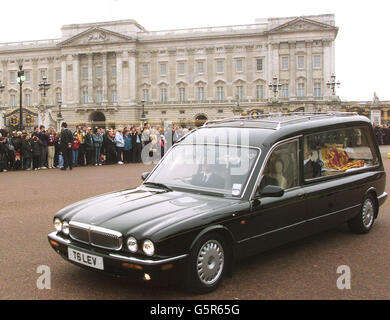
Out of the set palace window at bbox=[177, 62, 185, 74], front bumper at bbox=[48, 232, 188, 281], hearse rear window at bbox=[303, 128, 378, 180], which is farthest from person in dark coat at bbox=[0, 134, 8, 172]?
palace window at bbox=[177, 62, 185, 74]

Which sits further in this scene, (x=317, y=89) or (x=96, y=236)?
(x=317, y=89)

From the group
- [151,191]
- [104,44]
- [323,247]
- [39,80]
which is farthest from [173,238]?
[39,80]

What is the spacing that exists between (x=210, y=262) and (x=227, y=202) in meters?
0.74

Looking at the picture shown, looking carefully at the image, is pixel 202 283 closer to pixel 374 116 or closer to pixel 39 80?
pixel 374 116

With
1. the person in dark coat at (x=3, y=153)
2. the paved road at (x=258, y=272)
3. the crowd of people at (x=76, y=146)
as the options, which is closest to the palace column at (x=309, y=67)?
the crowd of people at (x=76, y=146)

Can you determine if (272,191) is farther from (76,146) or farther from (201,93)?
(201,93)

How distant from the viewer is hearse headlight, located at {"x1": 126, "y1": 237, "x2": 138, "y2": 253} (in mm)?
4258

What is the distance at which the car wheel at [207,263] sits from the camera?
4363mm

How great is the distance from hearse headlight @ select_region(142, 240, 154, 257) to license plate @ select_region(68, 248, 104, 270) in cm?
49

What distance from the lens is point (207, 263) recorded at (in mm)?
4508

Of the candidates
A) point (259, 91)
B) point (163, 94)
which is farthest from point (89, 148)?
point (163, 94)

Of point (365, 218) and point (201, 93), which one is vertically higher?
point (201, 93)

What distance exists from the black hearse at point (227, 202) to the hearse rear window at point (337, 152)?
16 millimetres

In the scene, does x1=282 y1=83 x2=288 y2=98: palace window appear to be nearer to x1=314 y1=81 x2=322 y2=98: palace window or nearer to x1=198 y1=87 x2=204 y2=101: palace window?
x1=314 y1=81 x2=322 y2=98: palace window
